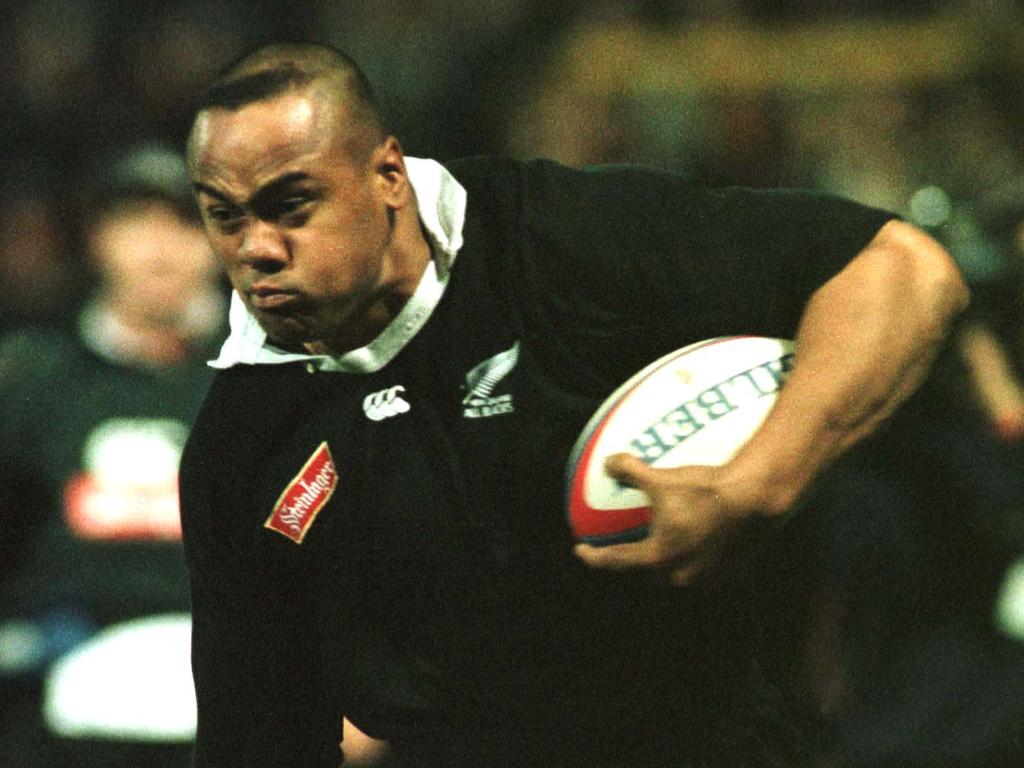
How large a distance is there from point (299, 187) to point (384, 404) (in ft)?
1.24

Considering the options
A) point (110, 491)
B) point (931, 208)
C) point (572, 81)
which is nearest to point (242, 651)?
point (110, 491)

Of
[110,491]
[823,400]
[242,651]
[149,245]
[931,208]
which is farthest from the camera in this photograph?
[931,208]

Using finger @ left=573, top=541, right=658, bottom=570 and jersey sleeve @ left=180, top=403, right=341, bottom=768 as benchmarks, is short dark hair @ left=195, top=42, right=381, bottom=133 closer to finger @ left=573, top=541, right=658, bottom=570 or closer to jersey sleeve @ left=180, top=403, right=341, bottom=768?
jersey sleeve @ left=180, top=403, right=341, bottom=768

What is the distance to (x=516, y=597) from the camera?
261 cm

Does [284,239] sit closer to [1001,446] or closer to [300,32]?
[1001,446]

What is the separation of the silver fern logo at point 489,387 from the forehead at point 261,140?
15.2 inches

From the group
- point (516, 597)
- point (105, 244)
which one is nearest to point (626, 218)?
point (516, 597)

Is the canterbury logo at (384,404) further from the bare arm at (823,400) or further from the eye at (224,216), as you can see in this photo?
the bare arm at (823,400)

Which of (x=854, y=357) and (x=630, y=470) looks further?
(x=854, y=357)

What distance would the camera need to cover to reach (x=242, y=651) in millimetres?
2777

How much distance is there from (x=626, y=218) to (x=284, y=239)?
0.47 metres

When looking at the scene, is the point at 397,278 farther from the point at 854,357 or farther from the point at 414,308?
the point at 854,357

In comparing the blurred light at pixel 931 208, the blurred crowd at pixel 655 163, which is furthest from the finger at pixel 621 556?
the blurred light at pixel 931 208

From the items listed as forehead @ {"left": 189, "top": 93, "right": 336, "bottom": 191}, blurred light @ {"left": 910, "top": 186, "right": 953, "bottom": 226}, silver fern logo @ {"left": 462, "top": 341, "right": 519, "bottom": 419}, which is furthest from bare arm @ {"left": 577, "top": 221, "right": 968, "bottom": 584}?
blurred light @ {"left": 910, "top": 186, "right": 953, "bottom": 226}
